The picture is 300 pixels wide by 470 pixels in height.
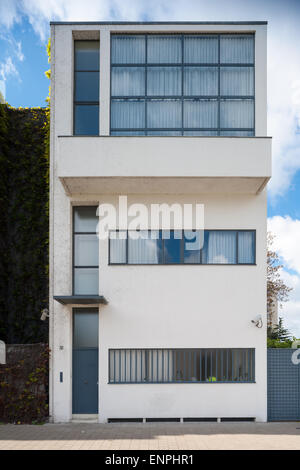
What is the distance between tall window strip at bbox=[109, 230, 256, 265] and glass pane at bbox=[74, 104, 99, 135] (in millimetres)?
3352

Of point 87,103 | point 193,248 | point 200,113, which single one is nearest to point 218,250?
point 193,248

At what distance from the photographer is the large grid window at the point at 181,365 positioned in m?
11.5

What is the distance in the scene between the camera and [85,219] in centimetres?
1235

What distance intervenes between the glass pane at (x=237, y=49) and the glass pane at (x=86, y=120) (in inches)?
171

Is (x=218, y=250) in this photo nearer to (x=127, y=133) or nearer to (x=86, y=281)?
(x=86, y=281)

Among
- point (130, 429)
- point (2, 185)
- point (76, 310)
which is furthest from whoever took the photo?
point (2, 185)

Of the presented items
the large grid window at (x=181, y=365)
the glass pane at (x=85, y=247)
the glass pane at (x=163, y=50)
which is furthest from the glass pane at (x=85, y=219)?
the glass pane at (x=163, y=50)

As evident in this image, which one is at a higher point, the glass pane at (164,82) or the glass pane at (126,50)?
the glass pane at (126,50)

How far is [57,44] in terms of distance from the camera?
12039mm

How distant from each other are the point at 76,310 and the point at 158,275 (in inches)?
110

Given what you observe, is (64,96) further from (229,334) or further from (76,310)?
(229,334)

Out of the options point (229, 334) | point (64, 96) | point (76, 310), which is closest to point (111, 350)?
point (76, 310)

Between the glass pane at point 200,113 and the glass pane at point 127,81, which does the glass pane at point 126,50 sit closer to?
the glass pane at point 127,81

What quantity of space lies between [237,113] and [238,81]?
101 cm
